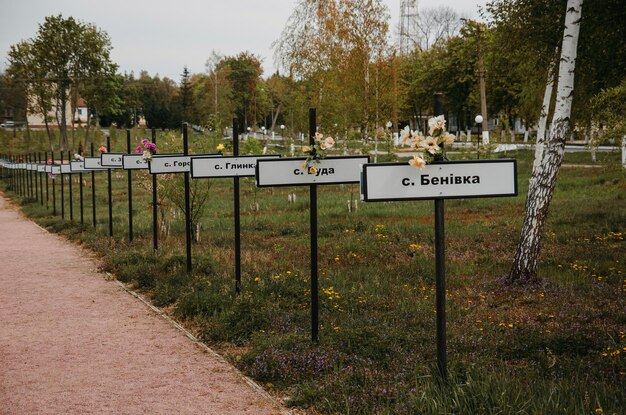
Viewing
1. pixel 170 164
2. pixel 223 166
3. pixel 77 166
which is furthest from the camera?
pixel 77 166

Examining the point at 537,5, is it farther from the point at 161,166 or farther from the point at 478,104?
the point at 478,104

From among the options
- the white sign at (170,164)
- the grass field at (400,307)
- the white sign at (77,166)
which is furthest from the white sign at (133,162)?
the white sign at (77,166)

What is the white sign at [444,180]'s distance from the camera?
17.1 ft

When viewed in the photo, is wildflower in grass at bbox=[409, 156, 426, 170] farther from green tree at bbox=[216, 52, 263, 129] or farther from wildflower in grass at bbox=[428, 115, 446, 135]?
green tree at bbox=[216, 52, 263, 129]

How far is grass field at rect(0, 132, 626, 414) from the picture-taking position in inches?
220

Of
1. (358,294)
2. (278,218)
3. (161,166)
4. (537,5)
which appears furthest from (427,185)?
(278,218)

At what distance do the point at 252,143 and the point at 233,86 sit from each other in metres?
58.9

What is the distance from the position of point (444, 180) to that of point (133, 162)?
9.78 meters

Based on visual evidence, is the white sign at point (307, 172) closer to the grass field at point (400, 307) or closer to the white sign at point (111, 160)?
the grass field at point (400, 307)

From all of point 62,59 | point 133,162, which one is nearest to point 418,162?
point 133,162

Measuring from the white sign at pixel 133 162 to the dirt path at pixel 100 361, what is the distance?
8.99 feet

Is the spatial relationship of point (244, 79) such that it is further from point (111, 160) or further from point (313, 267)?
point (313, 267)

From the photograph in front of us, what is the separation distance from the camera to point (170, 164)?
1177 centimetres

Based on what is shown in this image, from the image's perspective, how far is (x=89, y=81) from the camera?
5600 cm
